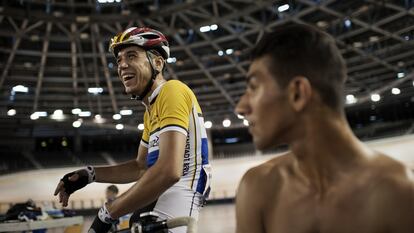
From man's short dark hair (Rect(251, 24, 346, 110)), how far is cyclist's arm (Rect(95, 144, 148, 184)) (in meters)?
1.89

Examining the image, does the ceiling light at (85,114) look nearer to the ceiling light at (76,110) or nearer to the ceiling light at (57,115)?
the ceiling light at (76,110)

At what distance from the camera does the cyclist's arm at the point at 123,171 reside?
10.0 feet

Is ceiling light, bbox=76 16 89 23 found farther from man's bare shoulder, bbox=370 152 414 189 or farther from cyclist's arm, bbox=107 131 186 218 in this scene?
man's bare shoulder, bbox=370 152 414 189

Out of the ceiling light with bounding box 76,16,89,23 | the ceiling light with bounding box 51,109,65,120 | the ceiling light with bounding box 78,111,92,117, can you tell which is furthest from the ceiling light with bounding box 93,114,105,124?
the ceiling light with bounding box 76,16,89,23

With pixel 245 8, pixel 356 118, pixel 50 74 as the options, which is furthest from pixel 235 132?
pixel 245 8

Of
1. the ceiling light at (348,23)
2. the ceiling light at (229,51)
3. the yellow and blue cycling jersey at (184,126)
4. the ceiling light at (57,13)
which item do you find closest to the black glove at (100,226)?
the yellow and blue cycling jersey at (184,126)

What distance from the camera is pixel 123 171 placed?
10.5 ft

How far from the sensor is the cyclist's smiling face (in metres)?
2.86

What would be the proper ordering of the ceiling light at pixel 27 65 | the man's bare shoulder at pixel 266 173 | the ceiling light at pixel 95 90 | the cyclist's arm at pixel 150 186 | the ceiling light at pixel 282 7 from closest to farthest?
the man's bare shoulder at pixel 266 173
the cyclist's arm at pixel 150 186
the ceiling light at pixel 282 7
the ceiling light at pixel 27 65
the ceiling light at pixel 95 90

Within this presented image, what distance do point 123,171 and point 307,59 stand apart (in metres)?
2.07

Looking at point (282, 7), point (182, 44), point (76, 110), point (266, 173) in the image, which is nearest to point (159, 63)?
point (266, 173)

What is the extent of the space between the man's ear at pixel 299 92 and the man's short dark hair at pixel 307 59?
17 mm

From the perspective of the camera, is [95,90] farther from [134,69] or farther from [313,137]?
[313,137]

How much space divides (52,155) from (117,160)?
5933mm
